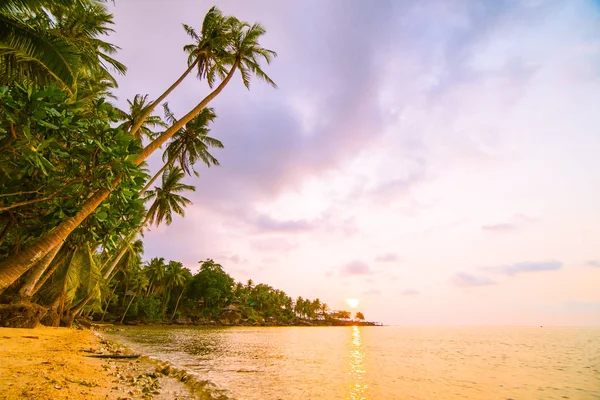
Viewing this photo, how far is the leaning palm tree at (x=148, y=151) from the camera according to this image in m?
7.05

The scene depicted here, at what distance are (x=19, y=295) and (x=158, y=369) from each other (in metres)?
14.0

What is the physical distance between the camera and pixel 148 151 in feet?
40.3

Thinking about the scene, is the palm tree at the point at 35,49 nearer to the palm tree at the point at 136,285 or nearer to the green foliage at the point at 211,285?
the palm tree at the point at 136,285

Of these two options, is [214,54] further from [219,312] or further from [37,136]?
[219,312]

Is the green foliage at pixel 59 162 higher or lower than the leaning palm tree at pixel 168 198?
lower

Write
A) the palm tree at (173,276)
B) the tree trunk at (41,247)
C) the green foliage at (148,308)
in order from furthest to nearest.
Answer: the palm tree at (173,276) < the green foliage at (148,308) < the tree trunk at (41,247)

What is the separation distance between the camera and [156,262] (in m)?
57.1

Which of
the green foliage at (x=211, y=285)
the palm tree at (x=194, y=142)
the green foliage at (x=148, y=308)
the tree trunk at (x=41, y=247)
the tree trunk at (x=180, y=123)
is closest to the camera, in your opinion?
the tree trunk at (x=41, y=247)

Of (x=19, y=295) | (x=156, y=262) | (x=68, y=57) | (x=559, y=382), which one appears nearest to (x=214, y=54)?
(x=68, y=57)

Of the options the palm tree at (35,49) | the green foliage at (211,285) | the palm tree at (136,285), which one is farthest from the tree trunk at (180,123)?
the green foliage at (211,285)

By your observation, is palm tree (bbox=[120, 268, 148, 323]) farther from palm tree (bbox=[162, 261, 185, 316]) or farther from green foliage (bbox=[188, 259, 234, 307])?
green foliage (bbox=[188, 259, 234, 307])

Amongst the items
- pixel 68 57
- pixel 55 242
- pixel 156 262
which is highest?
pixel 156 262

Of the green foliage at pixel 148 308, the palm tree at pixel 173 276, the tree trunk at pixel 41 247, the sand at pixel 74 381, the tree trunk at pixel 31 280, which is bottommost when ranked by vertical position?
the sand at pixel 74 381

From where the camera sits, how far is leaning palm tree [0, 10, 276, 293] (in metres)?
7.05
